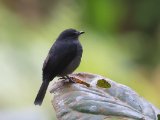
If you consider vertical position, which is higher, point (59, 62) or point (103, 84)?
point (103, 84)

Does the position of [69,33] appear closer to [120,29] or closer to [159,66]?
[159,66]

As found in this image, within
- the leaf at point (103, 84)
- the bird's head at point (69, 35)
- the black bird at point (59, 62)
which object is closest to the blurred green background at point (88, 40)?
the bird's head at point (69, 35)

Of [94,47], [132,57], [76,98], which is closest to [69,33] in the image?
[76,98]

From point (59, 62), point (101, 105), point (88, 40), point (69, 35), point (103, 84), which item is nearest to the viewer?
point (101, 105)

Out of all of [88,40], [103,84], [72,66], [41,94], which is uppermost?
A: [103,84]

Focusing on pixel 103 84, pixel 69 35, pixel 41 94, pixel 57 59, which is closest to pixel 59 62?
pixel 57 59

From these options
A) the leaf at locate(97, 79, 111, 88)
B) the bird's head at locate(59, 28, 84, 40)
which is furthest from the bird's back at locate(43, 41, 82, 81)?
the leaf at locate(97, 79, 111, 88)

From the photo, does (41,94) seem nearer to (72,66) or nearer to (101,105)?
(72,66)

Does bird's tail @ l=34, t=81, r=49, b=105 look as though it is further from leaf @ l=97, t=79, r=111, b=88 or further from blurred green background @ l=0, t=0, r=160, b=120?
blurred green background @ l=0, t=0, r=160, b=120
